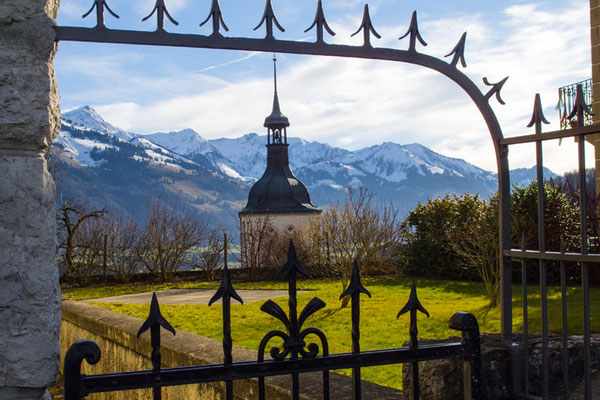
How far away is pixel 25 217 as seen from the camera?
5.34ft

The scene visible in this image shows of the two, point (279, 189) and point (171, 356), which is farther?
point (279, 189)

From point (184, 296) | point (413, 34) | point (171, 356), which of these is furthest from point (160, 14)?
point (184, 296)

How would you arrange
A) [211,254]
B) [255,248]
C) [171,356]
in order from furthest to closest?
[255,248], [211,254], [171,356]

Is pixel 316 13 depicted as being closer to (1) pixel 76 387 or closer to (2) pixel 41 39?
(2) pixel 41 39

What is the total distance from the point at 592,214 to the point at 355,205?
558 cm

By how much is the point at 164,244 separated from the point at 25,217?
16213mm

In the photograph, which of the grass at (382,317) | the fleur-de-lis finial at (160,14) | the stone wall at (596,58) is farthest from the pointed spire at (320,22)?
the stone wall at (596,58)

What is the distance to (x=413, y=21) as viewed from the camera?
9.70 ft

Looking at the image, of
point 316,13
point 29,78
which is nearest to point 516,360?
point 316,13

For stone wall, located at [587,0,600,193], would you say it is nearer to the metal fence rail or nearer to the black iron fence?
the metal fence rail

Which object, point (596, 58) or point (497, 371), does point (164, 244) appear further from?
point (497, 371)

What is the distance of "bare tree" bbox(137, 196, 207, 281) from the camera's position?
17.3 meters

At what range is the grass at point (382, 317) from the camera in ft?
23.7

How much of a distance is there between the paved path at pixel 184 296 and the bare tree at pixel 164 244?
10.4 ft
